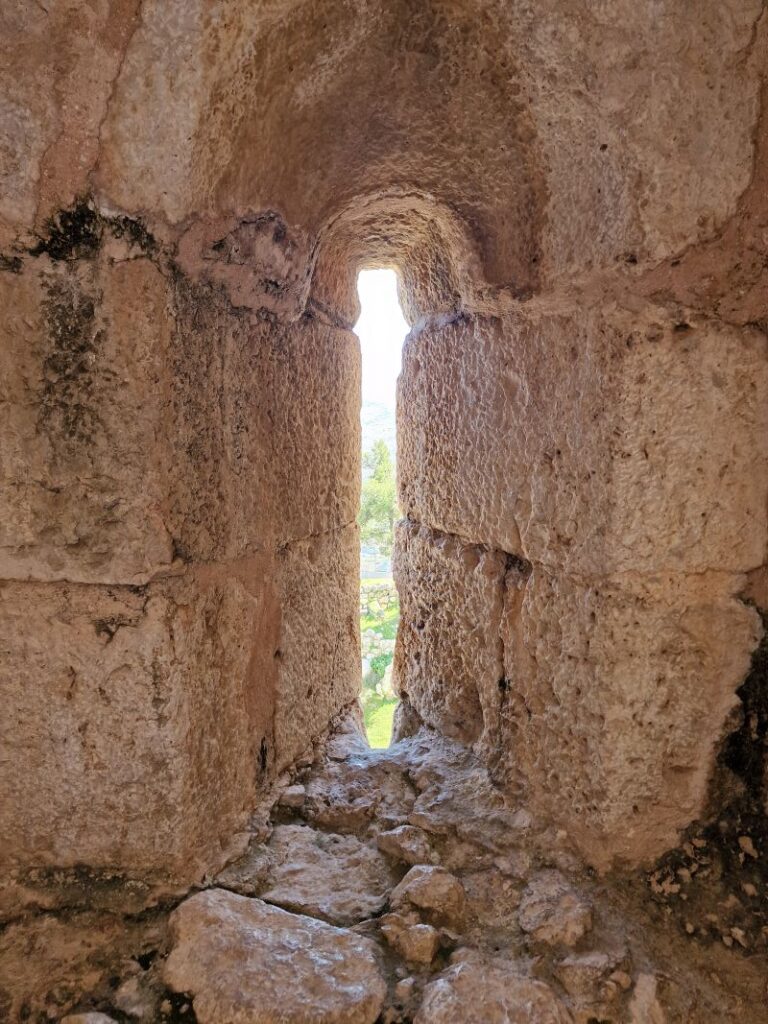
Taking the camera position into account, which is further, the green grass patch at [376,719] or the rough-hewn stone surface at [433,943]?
the green grass patch at [376,719]

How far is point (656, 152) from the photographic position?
1.01 m

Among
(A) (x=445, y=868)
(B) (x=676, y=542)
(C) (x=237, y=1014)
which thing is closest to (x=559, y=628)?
(B) (x=676, y=542)

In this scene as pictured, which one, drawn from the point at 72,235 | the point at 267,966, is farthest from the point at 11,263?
the point at 267,966

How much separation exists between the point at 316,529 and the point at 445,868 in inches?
28.1

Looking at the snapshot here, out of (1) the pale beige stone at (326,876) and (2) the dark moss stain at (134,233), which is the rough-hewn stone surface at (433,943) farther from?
(2) the dark moss stain at (134,233)

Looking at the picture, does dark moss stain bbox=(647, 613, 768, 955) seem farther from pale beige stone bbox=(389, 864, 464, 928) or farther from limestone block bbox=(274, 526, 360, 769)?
limestone block bbox=(274, 526, 360, 769)

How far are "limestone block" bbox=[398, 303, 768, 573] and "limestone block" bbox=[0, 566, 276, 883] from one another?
1.99 feet

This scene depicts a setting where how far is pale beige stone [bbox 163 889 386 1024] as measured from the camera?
937mm

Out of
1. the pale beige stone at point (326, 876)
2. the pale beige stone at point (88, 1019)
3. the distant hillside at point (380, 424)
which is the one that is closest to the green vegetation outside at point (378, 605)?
the distant hillside at point (380, 424)

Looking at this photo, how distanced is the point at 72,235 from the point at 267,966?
1093mm

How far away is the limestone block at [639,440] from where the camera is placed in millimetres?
1068

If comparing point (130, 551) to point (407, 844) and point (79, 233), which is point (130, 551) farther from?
point (407, 844)

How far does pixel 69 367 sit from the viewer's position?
3.35 feet

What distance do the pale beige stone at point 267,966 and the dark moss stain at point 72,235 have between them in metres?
1.01
